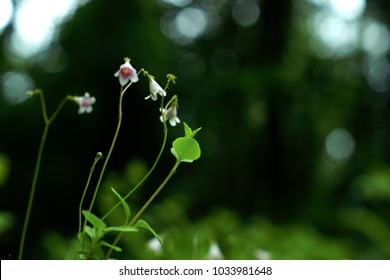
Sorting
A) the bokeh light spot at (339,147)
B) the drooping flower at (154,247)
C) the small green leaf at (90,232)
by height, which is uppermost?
the small green leaf at (90,232)

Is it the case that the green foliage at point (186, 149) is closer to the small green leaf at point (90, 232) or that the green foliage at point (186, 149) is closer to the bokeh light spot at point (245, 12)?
the small green leaf at point (90, 232)

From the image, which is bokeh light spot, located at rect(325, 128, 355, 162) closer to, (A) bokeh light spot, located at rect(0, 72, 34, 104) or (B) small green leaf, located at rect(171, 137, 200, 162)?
(A) bokeh light spot, located at rect(0, 72, 34, 104)

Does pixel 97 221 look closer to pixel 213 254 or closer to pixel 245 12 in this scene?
pixel 213 254

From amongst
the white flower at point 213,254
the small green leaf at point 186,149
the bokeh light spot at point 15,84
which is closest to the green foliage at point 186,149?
the small green leaf at point 186,149

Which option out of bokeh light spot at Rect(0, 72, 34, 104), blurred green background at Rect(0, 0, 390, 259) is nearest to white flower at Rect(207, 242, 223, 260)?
blurred green background at Rect(0, 0, 390, 259)

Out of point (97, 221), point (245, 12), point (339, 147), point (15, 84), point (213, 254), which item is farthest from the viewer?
point (339, 147)

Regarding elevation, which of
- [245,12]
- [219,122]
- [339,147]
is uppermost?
[245,12]

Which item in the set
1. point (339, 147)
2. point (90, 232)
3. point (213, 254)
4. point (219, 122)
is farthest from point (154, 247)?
point (339, 147)
